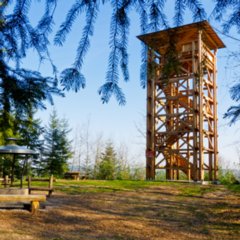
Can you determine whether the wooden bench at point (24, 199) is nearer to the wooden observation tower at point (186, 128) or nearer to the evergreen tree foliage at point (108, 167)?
the wooden observation tower at point (186, 128)

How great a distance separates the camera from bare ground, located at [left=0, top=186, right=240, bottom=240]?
6619 mm

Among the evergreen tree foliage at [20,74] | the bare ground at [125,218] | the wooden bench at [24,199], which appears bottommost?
the bare ground at [125,218]

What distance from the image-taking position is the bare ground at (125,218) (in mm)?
6619

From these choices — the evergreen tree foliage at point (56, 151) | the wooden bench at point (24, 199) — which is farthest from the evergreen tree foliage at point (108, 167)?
the wooden bench at point (24, 199)

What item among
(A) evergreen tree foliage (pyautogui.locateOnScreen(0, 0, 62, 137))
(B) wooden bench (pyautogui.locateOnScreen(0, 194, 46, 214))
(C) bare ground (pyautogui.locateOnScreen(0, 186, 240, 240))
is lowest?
(C) bare ground (pyautogui.locateOnScreen(0, 186, 240, 240))

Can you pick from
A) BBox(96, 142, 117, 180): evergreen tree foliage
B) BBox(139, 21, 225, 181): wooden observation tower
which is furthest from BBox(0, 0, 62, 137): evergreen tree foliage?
BBox(96, 142, 117, 180): evergreen tree foliage

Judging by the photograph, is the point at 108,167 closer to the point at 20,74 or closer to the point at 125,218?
the point at 125,218

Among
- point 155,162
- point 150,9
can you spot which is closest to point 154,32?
point 150,9

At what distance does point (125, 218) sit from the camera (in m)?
8.05

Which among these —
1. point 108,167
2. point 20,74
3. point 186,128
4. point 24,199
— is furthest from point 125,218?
point 108,167

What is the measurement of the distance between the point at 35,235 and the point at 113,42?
16.6ft

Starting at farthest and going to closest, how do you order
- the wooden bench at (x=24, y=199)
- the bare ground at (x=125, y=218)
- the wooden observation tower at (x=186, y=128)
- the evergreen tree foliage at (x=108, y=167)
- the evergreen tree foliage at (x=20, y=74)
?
the evergreen tree foliage at (x=108, y=167)
the wooden observation tower at (x=186, y=128)
the wooden bench at (x=24, y=199)
the bare ground at (x=125, y=218)
the evergreen tree foliage at (x=20, y=74)

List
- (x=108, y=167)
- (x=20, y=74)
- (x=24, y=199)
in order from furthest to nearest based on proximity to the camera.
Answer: (x=108, y=167) < (x=24, y=199) < (x=20, y=74)

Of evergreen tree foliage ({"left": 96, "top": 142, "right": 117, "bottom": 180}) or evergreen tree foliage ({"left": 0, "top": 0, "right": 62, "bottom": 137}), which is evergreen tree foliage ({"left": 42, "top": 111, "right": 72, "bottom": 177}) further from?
evergreen tree foliage ({"left": 0, "top": 0, "right": 62, "bottom": 137})
